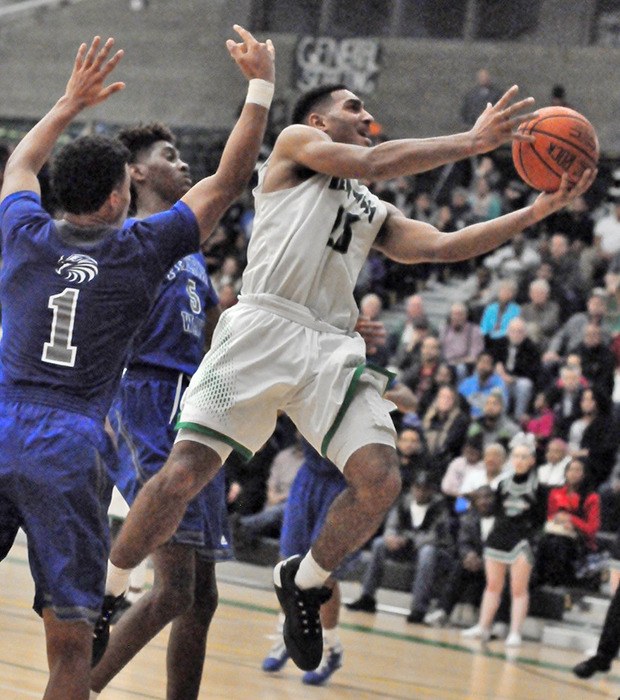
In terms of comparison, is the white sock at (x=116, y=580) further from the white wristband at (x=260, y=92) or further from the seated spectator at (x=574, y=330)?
Answer: the seated spectator at (x=574, y=330)

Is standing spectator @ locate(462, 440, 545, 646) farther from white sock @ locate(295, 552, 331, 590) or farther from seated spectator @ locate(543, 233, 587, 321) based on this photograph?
white sock @ locate(295, 552, 331, 590)

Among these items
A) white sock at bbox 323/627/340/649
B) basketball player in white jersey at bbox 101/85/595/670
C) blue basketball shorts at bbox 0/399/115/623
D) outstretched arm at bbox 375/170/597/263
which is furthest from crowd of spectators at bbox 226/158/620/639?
blue basketball shorts at bbox 0/399/115/623

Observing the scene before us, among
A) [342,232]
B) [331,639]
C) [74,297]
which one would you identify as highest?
[342,232]

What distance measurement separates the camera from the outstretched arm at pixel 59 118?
15.4 feet

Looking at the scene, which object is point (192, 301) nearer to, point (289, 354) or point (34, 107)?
point (289, 354)

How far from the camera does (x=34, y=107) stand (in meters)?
24.9

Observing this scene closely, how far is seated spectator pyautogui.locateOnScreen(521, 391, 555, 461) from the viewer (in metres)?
13.4

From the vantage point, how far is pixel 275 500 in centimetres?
1423

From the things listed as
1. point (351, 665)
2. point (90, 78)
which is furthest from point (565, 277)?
point (90, 78)

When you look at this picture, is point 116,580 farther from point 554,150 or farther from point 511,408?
point 511,408

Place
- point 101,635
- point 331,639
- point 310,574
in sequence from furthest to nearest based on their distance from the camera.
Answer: point 331,639, point 310,574, point 101,635

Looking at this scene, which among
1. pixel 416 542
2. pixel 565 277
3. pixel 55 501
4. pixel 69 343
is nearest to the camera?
pixel 55 501

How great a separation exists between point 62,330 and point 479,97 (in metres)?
16.4

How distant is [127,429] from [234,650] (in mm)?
3793
